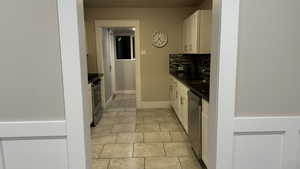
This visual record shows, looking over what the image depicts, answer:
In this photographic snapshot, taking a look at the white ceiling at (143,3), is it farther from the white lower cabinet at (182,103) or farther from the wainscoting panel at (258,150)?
the wainscoting panel at (258,150)

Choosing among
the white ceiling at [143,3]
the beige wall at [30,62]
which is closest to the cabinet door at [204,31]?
the white ceiling at [143,3]

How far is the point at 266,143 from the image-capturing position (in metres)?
1.11

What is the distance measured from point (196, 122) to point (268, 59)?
149cm

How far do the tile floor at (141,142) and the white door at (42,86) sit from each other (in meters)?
1.46

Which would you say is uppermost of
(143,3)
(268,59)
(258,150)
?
(143,3)

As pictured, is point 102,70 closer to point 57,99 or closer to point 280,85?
point 57,99

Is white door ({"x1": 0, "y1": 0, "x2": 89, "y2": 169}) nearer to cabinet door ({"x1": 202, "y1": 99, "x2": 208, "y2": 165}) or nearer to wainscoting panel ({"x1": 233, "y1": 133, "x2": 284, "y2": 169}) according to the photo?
wainscoting panel ({"x1": 233, "y1": 133, "x2": 284, "y2": 169})

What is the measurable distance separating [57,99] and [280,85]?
3.83ft

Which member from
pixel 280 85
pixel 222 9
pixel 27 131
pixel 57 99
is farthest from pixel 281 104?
pixel 27 131

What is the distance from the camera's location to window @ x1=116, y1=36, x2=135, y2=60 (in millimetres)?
7008

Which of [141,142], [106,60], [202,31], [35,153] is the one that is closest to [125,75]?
[106,60]

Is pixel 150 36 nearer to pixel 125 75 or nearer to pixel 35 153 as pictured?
pixel 125 75

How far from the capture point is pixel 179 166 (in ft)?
7.75

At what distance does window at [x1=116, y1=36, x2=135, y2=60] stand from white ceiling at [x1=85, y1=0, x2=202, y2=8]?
2459 millimetres
